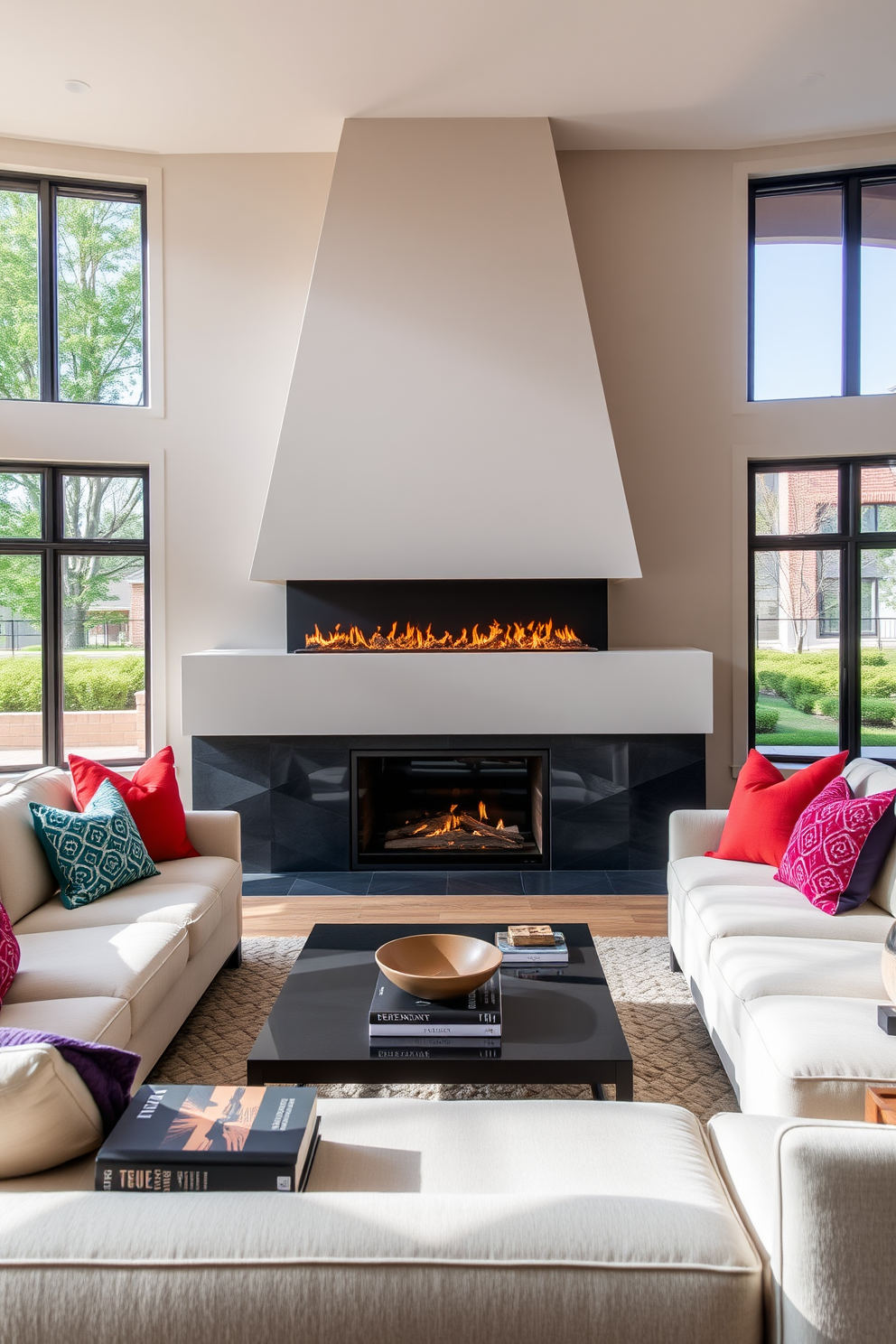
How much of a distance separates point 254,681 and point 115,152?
127 inches

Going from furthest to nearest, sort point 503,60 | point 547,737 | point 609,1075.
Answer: point 547,737
point 503,60
point 609,1075

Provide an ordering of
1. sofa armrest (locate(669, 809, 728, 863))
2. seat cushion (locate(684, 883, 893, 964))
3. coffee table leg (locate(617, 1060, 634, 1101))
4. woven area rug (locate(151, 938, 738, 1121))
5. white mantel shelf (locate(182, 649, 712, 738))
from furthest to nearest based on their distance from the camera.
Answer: white mantel shelf (locate(182, 649, 712, 738)), sofa armrest (locate(669, 809, 728, 863)), seat cushion (locate(684, 883, 893, 964)), woven area rug (locate(151, 938, 738, 1121)), coffee table leg (locate(617, 1060, 634, 1101))

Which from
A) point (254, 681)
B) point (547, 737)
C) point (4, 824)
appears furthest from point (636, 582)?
point (4, 824)

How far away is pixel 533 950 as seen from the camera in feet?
8.18

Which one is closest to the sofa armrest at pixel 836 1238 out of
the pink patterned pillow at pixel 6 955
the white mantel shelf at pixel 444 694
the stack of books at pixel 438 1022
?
the stack of books at pixel 438 1022

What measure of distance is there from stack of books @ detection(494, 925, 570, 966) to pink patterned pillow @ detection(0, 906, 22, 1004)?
1202 millimetres

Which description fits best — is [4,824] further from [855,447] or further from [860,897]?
[855,447]

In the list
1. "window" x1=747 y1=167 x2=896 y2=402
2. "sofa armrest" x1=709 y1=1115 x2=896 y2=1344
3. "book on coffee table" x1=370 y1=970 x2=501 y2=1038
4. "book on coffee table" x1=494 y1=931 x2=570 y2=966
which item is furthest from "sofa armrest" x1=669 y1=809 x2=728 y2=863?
"window" x1=747 y1=167 x2=896 y2=402

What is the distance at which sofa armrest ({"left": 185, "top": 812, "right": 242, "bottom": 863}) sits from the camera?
135 inches

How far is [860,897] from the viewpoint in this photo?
8.86 feet

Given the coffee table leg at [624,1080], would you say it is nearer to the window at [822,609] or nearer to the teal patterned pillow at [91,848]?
the teal patterned pillow at [91,848]

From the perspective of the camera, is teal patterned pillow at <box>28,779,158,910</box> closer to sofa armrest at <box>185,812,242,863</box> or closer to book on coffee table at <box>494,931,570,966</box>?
sofa armrest at <box>185,812,242,863</box>

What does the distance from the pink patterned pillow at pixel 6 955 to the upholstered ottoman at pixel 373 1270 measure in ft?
3.93

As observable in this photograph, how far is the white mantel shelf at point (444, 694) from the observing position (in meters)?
4.61
